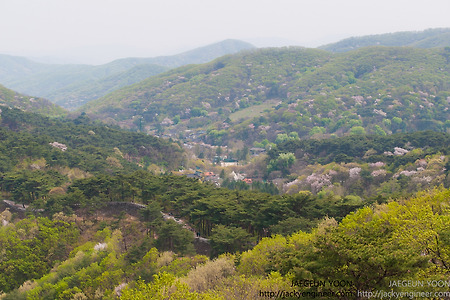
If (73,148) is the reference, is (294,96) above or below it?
below

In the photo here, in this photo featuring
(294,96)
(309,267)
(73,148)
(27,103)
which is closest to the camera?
(309,267)

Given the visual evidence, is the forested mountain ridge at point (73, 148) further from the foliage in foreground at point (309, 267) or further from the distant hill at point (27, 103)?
the distant hill at point (27, 103)

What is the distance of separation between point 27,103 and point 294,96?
101 meters

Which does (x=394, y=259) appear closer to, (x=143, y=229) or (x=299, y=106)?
(x=143, y=229)

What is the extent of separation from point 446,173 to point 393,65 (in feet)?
368

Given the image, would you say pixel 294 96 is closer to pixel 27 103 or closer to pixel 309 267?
pixel 27 103

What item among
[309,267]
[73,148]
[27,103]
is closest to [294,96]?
[73,148]

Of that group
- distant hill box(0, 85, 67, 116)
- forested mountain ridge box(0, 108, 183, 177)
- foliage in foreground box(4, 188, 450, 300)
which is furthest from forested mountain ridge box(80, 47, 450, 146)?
foliage in foreground box(4, 188, 450, 300)

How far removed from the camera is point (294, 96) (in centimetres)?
14650

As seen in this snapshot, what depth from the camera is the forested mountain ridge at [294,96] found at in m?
114

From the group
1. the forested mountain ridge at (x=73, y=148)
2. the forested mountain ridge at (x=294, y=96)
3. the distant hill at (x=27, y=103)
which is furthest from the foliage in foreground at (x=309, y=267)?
the distant hill at (x=27, y=103)

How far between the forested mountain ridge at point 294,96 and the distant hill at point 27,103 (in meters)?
26.0

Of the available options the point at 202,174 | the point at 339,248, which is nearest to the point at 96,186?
the point at 339,248

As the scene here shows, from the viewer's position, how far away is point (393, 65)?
14225 cm
